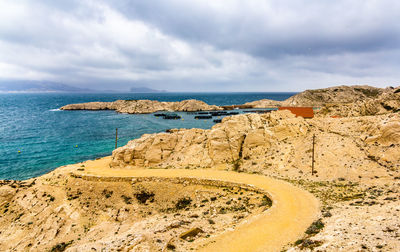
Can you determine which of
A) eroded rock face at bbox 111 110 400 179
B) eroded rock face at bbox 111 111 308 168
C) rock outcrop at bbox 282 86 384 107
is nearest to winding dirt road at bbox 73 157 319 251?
eroded rock face at bbox 111 110 400 179

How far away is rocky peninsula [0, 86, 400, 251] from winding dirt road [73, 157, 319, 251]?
0.11 m

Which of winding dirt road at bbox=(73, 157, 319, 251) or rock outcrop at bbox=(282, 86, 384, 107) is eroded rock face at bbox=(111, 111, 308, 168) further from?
rock outcrop at bbox=(282, 86, 384, 107)

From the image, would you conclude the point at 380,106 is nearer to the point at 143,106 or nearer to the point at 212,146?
the point at 212,146

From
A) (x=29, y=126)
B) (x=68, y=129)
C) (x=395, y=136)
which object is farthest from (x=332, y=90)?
(x=29, y=126)

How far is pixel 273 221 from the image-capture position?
18172 mm

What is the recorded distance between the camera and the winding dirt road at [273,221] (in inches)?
606

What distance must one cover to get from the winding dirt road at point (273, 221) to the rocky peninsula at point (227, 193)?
108mm

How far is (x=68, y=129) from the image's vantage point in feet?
252

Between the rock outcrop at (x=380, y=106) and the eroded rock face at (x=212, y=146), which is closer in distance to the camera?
the eroded rock face at (x=212, y=146)

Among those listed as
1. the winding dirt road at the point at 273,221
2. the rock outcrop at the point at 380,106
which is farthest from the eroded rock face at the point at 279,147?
the rock outcrop at the point at 380,106

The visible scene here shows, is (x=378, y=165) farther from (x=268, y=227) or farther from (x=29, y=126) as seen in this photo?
(x=29, y=126)

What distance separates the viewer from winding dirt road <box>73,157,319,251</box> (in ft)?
50.5

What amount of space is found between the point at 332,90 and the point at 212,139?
158201 mm

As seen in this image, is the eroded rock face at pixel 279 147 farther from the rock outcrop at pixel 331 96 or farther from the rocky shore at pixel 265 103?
the rock outcrop at pixel 331 96
